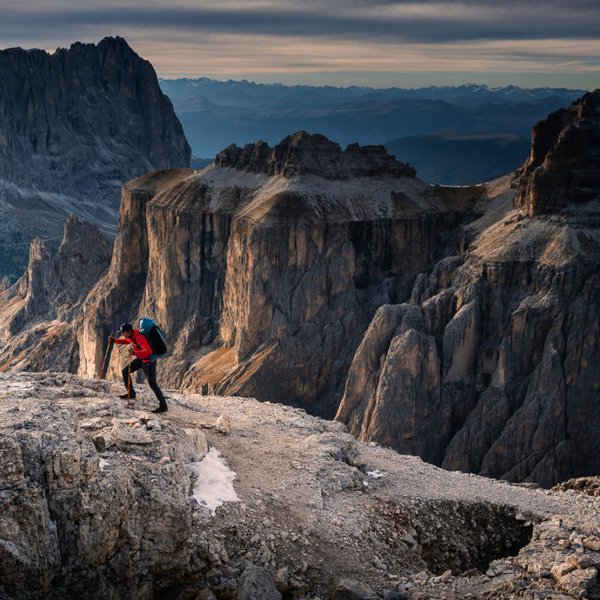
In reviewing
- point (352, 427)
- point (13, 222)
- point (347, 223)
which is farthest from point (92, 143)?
point (352, 427)

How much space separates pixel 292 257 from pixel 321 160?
25.6ft

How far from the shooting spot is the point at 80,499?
16953 mm

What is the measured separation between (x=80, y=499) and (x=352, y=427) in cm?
3600

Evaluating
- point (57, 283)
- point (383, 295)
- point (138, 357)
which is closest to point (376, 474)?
point (138, 357)

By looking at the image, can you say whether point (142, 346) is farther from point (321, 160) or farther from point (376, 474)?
point (321, 160)

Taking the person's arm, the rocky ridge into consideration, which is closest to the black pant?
the person's arm

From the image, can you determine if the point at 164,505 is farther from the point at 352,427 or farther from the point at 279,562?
the point at 352,427

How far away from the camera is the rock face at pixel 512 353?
158 feet

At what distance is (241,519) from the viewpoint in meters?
19.3

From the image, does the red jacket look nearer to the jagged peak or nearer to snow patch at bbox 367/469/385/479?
snow patch at bbox 367/469/385/479

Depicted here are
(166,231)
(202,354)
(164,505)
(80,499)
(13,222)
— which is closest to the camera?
(80,499)

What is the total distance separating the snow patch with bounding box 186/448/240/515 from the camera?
64.6 feet

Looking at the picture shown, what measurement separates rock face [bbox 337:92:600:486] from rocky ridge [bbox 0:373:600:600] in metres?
24.0

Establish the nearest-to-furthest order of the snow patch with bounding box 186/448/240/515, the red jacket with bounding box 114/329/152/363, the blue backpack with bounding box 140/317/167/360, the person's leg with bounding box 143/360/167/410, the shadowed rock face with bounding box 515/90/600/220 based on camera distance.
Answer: the snow patch with bounding box 186/448/240/515, the red jacket with bounding box 114/329/152/363, the blue backpack with bounding box 140/317/167/360, the person's leg with bounding box 143/360/167/410, the shadowed rock face with bounding box 515/90/600/220
